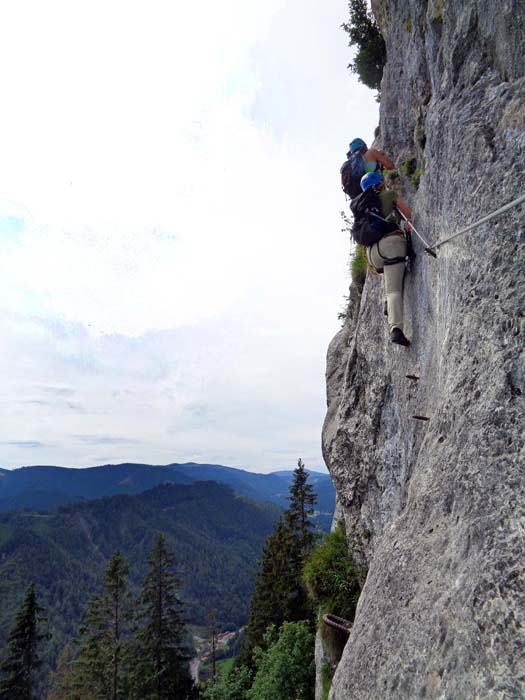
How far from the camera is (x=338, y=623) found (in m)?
10.8

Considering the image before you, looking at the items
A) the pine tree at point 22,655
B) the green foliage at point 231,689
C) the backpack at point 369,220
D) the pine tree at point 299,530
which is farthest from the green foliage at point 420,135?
the pine tree at point 22,655

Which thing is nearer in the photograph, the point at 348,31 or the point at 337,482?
the point at 337,482

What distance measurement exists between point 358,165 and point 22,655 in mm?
39505

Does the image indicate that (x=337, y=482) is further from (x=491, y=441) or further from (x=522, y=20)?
(x=522, y=20)

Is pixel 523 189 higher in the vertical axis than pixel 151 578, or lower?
higher

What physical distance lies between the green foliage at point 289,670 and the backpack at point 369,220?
617 inches

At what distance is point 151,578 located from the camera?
3831 centimetres

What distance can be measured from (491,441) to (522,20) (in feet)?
14.0

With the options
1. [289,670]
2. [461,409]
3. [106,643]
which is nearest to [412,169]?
[461,409]

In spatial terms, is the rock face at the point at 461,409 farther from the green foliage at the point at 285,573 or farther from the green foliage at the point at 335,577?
the green foliage at the point at 285,573

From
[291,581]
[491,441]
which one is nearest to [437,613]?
[491,441]

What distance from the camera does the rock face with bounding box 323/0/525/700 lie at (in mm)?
3145

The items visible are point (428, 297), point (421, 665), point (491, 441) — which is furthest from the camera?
point (428, 297)

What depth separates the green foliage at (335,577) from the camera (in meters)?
11.0
